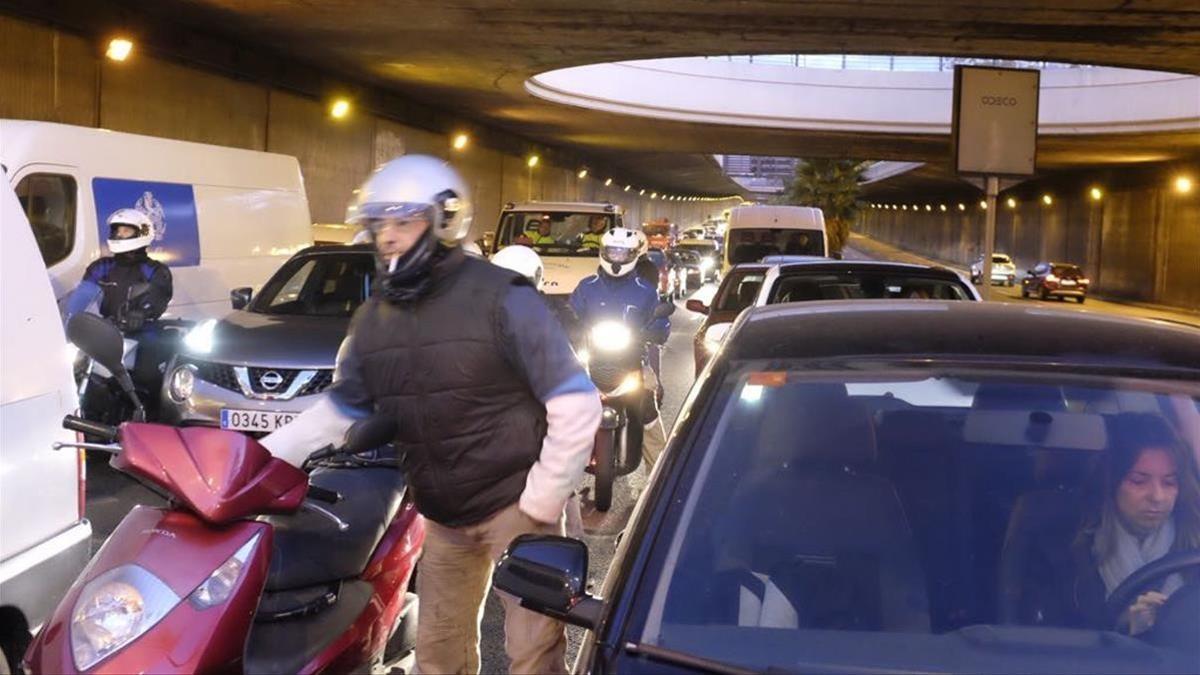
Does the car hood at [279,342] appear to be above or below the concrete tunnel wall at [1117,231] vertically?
below

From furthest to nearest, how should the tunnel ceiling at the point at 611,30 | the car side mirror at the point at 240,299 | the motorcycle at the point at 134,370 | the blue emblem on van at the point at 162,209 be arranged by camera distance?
the tunnel ceiling at the point at 611,30 < the blue emblem on van at the point at 162,209 < the car side mirror at the point at 240,299 < the motorcycle at the point at 134,370

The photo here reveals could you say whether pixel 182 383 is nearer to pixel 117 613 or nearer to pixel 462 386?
pixel 462 386

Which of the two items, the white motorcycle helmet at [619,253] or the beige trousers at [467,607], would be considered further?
the white motorcycle helmet at [619,253]

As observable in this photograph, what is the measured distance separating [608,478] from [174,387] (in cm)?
315

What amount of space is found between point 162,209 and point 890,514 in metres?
11.2

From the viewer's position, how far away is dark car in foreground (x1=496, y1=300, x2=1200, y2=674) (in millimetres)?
2531

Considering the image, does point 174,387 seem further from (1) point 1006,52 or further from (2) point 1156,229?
(2) point 1156,229

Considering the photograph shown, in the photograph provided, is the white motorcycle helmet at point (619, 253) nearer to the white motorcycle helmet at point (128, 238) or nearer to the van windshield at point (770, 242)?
the white motorcycle helmet at point (128, 238)

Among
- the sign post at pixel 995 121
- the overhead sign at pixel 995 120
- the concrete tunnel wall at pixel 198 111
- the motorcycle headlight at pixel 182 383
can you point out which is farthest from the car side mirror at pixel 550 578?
the overhead sign at pixel 995 120

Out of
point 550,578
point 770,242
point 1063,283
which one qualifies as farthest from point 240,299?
point 1063,283

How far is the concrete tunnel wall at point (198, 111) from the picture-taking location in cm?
1620

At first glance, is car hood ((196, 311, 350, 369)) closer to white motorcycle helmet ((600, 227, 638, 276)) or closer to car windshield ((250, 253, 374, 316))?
car windshield ((250, 253, 374, 316))

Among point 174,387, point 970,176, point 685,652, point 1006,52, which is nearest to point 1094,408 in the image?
point 685,652

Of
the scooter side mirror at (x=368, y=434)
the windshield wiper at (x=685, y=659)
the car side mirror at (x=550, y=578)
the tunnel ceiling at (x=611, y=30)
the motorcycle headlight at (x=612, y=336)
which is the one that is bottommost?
the windshield wiper at (x=685, y=659)
